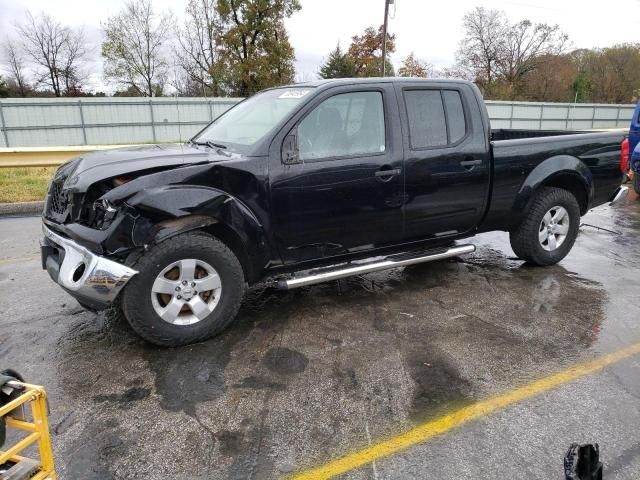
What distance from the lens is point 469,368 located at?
3301 mm

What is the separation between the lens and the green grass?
8900 millimetres

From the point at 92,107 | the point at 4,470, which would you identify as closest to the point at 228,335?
the point at 4,470

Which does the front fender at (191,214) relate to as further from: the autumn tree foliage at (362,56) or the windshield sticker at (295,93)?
the autumn tree foliage at (362,56)

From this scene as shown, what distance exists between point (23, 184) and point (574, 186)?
32.0ft

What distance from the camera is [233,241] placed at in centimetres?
366

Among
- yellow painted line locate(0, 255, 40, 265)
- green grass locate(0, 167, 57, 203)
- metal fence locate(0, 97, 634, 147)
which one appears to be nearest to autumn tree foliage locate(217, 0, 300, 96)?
metal fence locate(0, 97, 634, 147)

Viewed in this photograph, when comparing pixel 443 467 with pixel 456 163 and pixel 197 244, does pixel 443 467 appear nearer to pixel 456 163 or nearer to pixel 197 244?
pixel 197 244

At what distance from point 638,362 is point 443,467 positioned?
72.9 inches

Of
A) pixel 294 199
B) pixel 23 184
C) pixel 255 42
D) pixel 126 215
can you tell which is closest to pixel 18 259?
pixel 126 215

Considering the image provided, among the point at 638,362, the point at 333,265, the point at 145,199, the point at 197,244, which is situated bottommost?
the point at 638,362

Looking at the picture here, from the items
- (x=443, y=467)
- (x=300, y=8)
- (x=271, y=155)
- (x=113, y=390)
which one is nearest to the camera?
(x=443, y=467)

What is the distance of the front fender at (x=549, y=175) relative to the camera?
16.1 ft

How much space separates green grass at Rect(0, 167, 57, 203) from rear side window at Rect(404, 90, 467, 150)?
7294 millimetres

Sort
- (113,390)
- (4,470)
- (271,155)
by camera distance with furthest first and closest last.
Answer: (271,155), (113,390), (4,470)
